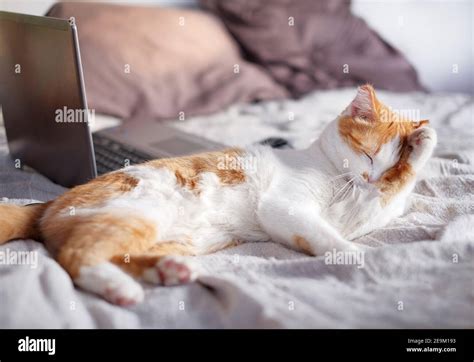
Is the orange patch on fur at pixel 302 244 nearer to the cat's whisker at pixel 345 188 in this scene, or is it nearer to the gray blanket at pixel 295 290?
the gray blanket at pixel 295 290

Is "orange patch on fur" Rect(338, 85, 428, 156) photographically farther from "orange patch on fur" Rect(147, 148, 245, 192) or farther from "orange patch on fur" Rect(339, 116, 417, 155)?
"orange patch on fur" Rect(147, 148, 245, 192)

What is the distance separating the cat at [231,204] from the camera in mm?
907

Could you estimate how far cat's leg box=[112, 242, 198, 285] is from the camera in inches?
34.3

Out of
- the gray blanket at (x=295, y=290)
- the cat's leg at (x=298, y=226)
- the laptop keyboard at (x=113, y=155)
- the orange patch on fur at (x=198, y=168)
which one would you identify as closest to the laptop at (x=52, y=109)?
the laptop keyboard at (x=113, y=155)

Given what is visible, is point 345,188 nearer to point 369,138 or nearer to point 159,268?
point 369,138

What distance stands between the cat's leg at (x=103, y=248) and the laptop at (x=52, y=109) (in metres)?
0.34

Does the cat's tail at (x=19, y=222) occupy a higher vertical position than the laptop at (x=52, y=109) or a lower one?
lower

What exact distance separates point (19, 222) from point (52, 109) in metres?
0.36

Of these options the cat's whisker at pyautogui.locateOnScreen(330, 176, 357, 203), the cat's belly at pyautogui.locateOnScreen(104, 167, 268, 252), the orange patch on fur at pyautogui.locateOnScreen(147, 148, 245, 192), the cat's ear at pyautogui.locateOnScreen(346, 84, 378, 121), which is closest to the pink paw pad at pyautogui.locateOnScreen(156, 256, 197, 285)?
the cat's belly at pyautogui.locateOnScreen(104, 167, 268, 252)

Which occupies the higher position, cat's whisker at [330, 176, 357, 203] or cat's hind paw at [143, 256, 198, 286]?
cat's whisker at [330, 176, 357, 203]

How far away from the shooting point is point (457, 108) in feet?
6.67

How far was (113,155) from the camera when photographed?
1.50 meters

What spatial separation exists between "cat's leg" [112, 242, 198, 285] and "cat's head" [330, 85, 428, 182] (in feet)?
1.48
